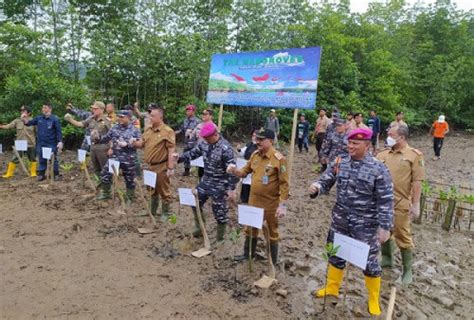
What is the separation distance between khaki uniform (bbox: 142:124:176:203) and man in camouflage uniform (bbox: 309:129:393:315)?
3042mm

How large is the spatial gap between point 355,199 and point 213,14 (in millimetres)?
16053

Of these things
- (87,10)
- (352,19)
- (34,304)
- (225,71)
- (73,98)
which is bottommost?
(34,304)

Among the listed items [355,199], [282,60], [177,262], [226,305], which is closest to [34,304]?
[177,262]

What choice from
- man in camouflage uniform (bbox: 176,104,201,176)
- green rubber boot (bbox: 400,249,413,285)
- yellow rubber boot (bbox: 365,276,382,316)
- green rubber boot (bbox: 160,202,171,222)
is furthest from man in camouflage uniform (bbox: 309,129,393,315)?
man in camouflage uniform (bbox: 176,104,201,176)

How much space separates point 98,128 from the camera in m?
7.69

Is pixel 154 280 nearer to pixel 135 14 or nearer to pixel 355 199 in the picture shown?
pixel 355 199

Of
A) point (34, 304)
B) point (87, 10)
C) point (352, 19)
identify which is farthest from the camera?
point (352, 19)

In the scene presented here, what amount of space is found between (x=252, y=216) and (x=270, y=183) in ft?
1.65

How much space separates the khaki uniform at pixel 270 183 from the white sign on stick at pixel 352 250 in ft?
3.14

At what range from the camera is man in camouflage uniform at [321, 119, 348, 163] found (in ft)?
26.4

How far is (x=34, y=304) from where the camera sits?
366cm

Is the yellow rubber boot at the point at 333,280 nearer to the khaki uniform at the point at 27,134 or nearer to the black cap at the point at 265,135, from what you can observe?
the black cap at the point at 265,135

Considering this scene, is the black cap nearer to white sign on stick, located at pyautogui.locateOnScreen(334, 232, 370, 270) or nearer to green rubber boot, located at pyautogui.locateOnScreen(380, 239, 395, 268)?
white sign on stick, located at pyautogui.locateOnScreen(334, 232, 370, 270)

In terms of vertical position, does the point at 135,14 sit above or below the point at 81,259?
above
